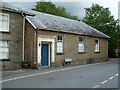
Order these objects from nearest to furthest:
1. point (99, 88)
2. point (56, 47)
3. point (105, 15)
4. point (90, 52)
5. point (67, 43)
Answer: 1. point (99, 88)
2. point (56, 47)
3. point (67, 43)
4. point (90, 52)
5. point (105, 15)

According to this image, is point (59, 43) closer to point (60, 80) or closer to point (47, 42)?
point (47, 42)

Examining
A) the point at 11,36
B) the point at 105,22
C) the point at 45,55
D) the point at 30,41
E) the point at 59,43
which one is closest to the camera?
the point at 11,36

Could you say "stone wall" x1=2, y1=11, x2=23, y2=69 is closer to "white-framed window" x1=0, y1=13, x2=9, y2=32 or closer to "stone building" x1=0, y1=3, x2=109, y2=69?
"stone building" x1=0, y1=3, x2=109, y2=69

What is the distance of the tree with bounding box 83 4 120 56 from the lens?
111 ft

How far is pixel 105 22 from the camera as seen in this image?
34000mm

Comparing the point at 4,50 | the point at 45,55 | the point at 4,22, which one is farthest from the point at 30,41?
the point at 4,22

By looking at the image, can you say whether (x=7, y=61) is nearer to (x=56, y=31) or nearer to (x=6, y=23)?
(x=6, y=23)

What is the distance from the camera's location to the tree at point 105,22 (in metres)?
33.8

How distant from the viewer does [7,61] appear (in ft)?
45.4

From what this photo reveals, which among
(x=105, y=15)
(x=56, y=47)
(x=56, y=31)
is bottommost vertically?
(x=56, y=47)

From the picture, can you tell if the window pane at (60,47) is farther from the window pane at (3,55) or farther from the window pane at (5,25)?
the window pane at (5,25)

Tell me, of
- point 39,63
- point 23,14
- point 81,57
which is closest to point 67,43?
point 81,57

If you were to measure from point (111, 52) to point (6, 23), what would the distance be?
95.6 ft

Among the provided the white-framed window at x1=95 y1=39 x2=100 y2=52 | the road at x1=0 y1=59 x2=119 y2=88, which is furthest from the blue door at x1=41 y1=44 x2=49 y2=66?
the white-framed window at x1=95 y1=39 x2=100 y2=52
